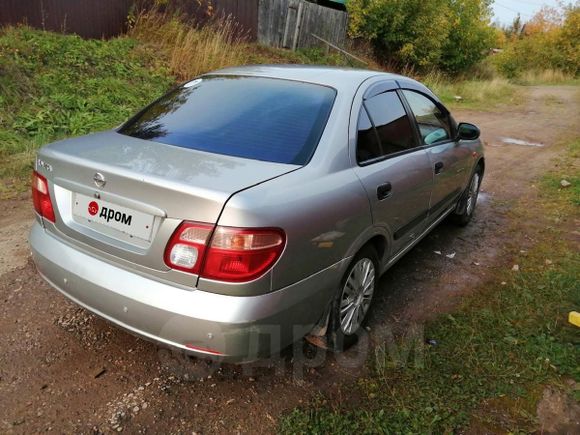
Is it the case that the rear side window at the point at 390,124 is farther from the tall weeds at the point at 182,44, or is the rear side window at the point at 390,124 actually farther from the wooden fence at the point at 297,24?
the wooden fence at the point at 297,24

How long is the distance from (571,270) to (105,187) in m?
3.77

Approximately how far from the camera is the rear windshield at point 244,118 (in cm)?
245

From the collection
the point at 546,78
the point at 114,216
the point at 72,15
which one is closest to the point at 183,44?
the point at 72,15

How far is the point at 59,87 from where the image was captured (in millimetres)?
7699

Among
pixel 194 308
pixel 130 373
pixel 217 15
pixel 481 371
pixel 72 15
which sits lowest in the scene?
pixel 130 373

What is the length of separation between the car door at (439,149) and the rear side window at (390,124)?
0.19 meters

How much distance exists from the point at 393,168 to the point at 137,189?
1.59 meters

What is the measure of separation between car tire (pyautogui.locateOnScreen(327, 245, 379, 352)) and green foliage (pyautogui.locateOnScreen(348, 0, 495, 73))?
18303 millimetres

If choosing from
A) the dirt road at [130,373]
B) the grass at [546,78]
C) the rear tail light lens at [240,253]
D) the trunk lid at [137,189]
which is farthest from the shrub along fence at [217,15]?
the grass at [546,78]

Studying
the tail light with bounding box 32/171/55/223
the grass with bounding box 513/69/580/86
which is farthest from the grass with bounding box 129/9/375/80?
the grass with bounding box 513/69/580/86

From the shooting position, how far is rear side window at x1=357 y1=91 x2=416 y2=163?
291cm

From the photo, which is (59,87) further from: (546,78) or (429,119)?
(546,78)

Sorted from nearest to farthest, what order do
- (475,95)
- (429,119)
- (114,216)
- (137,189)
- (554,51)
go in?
(137,189) → (114,216) → (429,119) → (475,95) → (554,51)

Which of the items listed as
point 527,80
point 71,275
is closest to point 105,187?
point 71,275
